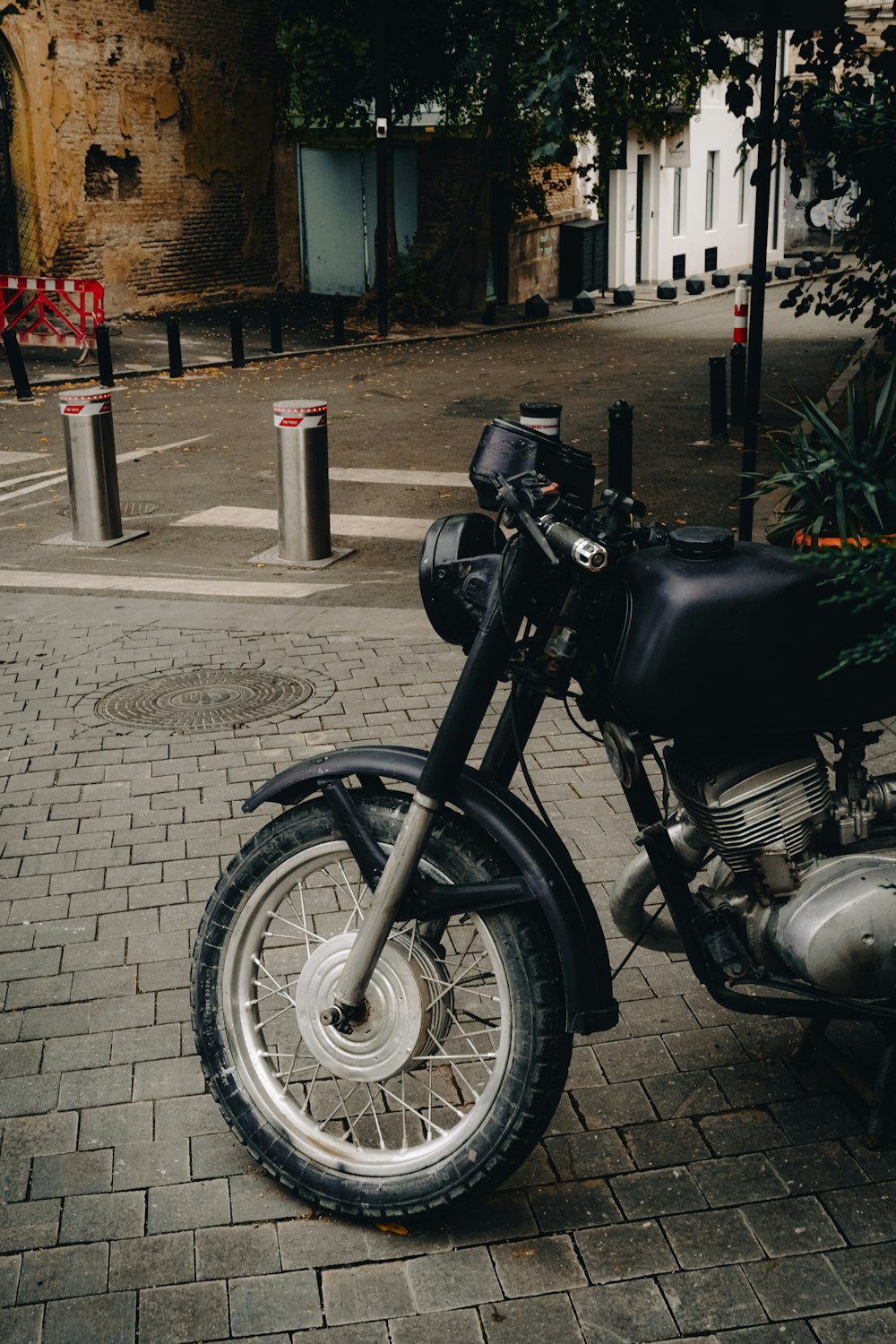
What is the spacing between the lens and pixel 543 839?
294 centimetres

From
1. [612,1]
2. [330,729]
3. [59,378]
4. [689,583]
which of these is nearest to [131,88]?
[59,378]

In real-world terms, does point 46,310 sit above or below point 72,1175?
above

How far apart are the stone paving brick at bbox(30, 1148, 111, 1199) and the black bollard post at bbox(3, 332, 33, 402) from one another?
14.7 metres

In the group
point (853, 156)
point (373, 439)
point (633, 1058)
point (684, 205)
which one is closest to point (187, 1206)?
point (633, 1058)

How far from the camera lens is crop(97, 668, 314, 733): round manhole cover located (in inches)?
255

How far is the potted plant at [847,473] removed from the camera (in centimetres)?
253

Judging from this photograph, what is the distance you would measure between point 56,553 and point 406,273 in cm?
1713

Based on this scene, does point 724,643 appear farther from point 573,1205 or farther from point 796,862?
point 573,1205

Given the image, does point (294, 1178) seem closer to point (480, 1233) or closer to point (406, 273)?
point (480, 1233)

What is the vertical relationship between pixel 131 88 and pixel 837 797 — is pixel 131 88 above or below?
above

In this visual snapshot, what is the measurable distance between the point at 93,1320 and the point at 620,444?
8310mm

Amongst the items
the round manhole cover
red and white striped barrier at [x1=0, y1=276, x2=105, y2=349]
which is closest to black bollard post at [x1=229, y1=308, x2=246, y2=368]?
red and white striped barrier at [x1=0, y1=276, x2=105, y2=349]

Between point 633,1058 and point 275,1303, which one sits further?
point 633,1058

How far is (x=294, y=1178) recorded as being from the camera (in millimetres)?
3111
